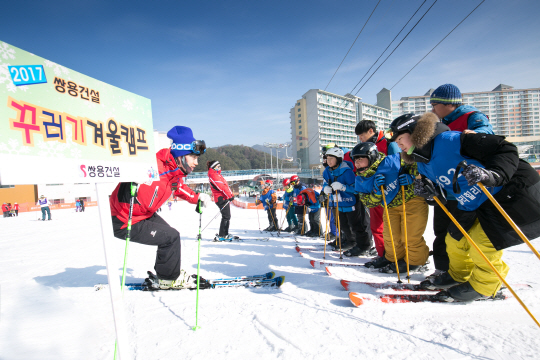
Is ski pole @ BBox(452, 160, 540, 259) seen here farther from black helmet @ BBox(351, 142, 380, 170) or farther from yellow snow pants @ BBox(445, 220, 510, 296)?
black helmet @ BBox(351, 142, 380, 170)

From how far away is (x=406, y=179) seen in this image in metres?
3.18

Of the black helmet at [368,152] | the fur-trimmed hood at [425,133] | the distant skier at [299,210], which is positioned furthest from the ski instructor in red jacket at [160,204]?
the distant skier at [299,210]

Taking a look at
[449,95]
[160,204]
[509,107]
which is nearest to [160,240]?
[160,204]

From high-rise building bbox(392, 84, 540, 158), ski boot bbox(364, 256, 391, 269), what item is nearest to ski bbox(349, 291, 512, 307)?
ski boot bbox(364, 256, 391, 269)

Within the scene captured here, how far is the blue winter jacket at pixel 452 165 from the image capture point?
1.99 metres

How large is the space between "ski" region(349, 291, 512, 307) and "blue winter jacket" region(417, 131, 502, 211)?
81 cm

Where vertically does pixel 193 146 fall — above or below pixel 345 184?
above

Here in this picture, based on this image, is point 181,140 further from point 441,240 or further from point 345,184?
point 441,240

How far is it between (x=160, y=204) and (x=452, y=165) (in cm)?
290

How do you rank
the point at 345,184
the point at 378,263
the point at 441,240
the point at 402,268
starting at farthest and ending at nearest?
the point at 345,184 < the point at 378,263 < the point at 402,268 < the point at 441,240

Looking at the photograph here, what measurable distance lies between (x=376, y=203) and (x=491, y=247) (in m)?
1.56

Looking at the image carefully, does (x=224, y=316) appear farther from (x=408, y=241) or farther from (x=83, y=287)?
(x=408, y=241)

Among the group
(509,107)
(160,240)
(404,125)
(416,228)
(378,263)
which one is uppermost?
(509,107)

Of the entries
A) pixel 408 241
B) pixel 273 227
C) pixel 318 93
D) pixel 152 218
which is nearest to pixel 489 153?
pixel 408 241
